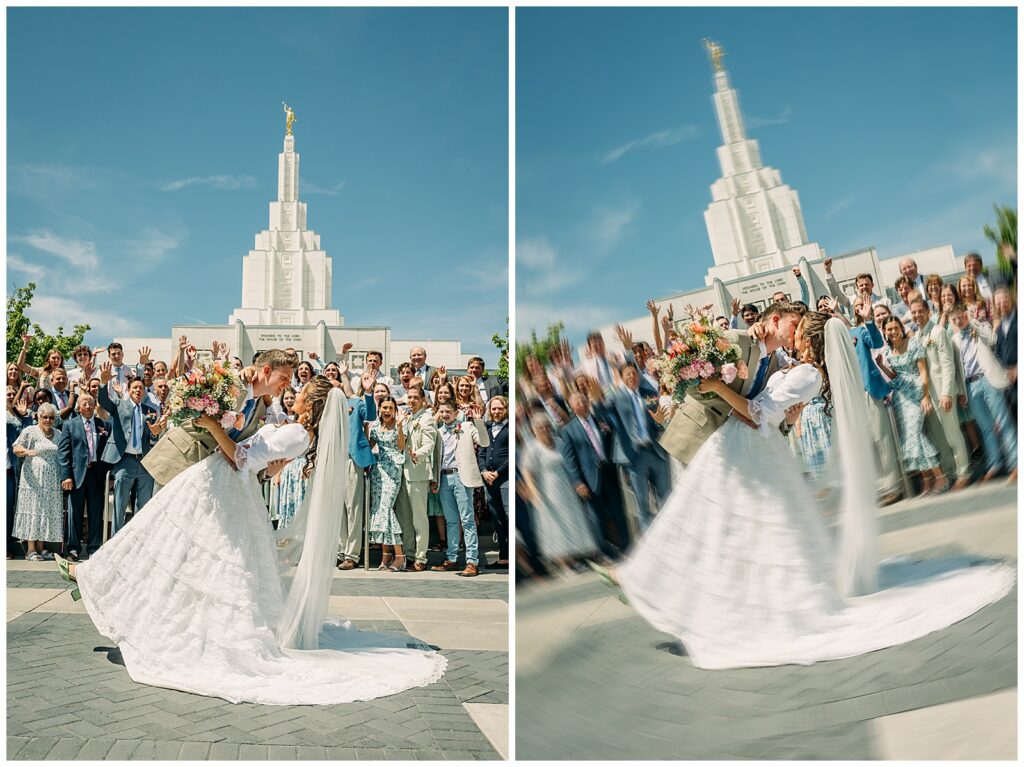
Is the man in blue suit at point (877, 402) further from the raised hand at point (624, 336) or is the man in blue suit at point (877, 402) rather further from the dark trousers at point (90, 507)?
the dark trousers at point (90, 507)

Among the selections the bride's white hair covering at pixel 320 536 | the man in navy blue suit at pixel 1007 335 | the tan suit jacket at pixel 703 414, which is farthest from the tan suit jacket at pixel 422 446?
the man in navy blue suit at pixel 1007 335

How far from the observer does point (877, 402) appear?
3.36 metres

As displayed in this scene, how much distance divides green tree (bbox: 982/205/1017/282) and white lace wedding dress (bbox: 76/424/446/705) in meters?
3.01

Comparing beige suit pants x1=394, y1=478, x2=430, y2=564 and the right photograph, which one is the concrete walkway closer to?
the right photograph

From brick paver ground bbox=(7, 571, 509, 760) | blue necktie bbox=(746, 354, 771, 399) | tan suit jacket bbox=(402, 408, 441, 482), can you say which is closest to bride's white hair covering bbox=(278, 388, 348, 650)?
brick paver ground bbox=(7, 571, 509, 760)

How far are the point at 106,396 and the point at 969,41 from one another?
5.81 meters

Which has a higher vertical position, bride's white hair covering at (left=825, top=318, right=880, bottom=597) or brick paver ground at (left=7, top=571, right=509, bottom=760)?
bride's white hair covering at (left=825, top=318, right=880, bottom=597)

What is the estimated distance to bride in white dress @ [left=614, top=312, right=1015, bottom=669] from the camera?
2936mm

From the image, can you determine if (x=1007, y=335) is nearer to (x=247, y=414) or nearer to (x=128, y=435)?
(x=247, y=414)

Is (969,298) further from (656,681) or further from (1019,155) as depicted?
(656,681)

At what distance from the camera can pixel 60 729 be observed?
8.84 feet

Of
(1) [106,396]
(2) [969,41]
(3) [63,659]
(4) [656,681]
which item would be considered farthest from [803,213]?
(1) [106,396]

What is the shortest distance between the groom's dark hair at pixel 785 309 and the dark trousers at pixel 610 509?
3.41 feet

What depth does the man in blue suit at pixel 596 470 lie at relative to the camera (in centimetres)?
361
